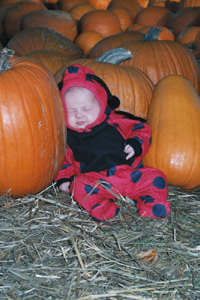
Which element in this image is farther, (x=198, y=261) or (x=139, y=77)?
(x=139, y=77)

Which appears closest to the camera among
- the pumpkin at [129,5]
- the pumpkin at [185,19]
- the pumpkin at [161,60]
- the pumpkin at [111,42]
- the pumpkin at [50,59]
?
the pumpkin at [161,60]

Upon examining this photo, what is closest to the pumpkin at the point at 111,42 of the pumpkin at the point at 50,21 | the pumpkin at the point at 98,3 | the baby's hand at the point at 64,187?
the pumpkin at the point at 50,21

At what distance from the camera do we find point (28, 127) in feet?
7.11

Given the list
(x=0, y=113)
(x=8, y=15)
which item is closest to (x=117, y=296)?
(x=0, y=113)

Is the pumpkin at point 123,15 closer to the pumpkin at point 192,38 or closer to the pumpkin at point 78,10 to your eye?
the pumpkin at point 78,10

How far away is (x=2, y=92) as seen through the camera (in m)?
2.09

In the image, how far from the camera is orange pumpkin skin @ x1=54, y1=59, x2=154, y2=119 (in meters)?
3.06

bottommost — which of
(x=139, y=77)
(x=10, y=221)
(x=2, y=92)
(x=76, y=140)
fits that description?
(x=10, y=221)

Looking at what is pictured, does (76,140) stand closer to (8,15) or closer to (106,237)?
(106,237)

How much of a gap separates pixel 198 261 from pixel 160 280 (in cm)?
28

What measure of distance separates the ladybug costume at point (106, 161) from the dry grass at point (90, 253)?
0.45ft

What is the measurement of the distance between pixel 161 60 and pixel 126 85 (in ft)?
2.57

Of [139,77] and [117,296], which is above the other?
[139,77]

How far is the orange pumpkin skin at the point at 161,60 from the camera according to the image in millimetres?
3613
